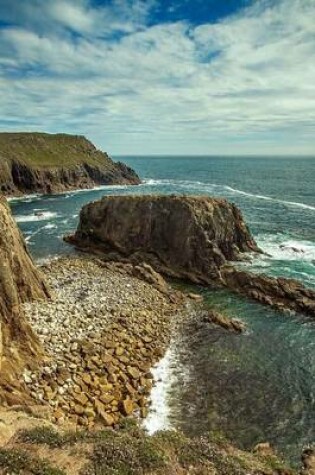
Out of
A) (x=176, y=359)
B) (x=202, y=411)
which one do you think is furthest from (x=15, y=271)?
(x=202, y=411)

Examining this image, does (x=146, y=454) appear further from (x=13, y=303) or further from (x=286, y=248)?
(x=286, y=248)

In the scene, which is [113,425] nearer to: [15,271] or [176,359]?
[176,359]

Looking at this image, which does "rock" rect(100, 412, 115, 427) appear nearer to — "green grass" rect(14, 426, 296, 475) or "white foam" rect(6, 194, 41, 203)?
"green grass" rect(14, 426, 296, 475)

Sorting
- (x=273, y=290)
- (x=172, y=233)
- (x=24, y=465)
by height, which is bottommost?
(x=273, y=290)

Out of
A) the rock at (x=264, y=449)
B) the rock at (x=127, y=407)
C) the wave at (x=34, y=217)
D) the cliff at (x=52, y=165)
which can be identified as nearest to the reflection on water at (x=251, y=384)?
the rock at (x=264, y=449)

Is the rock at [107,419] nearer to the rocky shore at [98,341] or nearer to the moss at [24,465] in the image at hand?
the rocky shore at [98,341]

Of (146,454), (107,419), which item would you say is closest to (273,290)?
(107,419)
